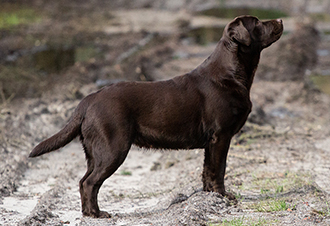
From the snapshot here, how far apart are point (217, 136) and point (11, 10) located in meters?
22.7

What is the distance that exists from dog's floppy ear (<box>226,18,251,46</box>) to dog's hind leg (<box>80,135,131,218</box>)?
5.24 ft

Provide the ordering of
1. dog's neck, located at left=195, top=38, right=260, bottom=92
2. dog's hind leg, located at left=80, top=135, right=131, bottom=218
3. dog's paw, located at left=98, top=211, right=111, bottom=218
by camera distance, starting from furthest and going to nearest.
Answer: dog's neck, located at left=195, top=38, right=260, bottom=92 < dog's paw, located at left=98, top=211, right=111, bottom=218 < dog's hind leg, located at left=80, top=135, right=131, bottom=218

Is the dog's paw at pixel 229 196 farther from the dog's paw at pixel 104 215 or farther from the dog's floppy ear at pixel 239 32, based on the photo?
the dog's floppy ear at pixel 239 32

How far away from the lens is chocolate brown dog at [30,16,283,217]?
202 inches

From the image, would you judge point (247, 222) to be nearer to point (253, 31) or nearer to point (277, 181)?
point (277, 181)

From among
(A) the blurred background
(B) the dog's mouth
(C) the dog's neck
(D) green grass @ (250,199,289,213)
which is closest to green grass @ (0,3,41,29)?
(A) the blurred background

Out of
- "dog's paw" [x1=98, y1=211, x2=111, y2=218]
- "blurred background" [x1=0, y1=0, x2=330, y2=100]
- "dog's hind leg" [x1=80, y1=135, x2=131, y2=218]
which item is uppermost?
"dog's hind leg" [x1=80, y1=135, x2=131, y2=218]

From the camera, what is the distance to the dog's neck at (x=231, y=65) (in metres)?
5.43

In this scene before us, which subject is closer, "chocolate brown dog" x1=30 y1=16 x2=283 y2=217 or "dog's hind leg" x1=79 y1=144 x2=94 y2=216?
"chocolate brown dog" x1=30 y1=16 x2=283 y2=217

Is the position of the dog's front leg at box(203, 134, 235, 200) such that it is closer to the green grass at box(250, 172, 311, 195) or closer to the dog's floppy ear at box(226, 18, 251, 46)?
the green grass at box(250, 172, 311, 195)

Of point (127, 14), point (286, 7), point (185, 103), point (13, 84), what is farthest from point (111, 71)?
point (286, 7)

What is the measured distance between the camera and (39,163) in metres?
7.67

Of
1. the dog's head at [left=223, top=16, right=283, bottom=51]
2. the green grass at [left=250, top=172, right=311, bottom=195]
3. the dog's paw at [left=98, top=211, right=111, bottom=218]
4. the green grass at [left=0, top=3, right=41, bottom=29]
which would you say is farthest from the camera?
the green grass at [left=0, top=3, right=41, bottom=29]

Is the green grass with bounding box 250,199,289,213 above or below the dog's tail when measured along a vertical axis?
below
